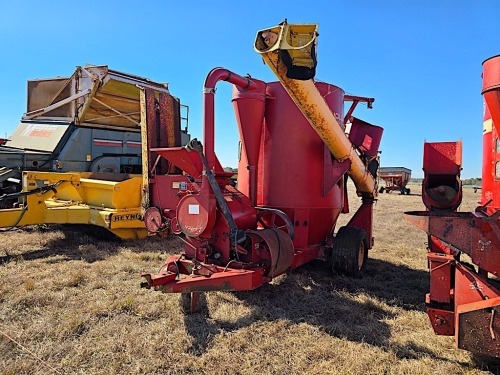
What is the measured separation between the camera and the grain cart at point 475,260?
2.63m

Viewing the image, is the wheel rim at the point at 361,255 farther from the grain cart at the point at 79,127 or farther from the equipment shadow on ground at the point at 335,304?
the grain cart at the point at 79,127

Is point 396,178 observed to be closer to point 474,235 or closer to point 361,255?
point 361,255

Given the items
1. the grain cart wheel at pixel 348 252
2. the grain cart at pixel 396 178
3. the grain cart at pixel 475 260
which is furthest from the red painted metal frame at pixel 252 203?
the grain cart at pixel 396 178

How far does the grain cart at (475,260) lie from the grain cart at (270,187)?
1.50 meters

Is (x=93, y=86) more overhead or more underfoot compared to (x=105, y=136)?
more overhead

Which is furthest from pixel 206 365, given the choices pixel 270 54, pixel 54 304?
pixel 270 54

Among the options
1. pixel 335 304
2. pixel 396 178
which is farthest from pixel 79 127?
pixel 396 178

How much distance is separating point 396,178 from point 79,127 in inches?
1088

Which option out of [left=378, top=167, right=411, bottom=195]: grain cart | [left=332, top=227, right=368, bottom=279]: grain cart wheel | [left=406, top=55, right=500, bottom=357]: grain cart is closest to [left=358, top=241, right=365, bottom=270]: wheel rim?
[left=332, top=227, right=368, bottom=279]: grain cart wheel

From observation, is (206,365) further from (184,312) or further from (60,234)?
(60,234)

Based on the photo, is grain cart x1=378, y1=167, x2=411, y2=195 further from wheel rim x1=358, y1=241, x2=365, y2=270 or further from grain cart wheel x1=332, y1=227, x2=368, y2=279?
grain cart wheel x1=332, y1=227, x2=368, y2=279

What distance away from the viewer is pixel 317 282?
17.2 ft

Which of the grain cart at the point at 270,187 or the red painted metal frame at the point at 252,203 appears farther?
the red painted metal frame at the point at 252,203

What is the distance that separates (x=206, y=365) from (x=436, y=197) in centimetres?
266
